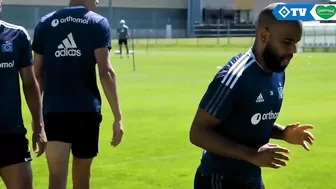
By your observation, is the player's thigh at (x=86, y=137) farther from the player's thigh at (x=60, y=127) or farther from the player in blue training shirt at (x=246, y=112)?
the player in blue training shirt at (x=246, y=112)

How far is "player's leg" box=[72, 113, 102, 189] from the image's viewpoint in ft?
21.7

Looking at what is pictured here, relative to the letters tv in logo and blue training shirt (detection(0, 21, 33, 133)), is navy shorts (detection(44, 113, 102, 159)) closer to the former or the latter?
blue training shirt (detection(0, 21, 33, 133))

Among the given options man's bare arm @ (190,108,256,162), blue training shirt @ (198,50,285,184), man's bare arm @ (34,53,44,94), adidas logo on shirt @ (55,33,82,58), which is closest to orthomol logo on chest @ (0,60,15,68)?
adidas logo on shirt @ (55,33,82,58)

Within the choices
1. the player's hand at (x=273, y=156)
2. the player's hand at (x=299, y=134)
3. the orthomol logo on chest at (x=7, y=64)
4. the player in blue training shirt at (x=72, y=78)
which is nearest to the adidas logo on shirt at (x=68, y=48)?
the player in blue training shirt at (x=72, y=78)

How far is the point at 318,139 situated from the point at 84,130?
276 inches

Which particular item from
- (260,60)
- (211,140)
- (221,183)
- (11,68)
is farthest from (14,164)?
(260,60)

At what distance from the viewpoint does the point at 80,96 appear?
6.55 meters

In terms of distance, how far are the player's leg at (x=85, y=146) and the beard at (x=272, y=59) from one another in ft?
8.33

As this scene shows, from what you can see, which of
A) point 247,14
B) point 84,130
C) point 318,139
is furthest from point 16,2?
point 84,130

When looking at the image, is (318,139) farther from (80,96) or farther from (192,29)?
(192,29)

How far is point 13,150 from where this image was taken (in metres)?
5.82

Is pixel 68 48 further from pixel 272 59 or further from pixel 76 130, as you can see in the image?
Answer: pixel 272 59

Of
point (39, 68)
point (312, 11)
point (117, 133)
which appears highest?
point (312, 11)

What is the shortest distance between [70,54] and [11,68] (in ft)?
2.50
